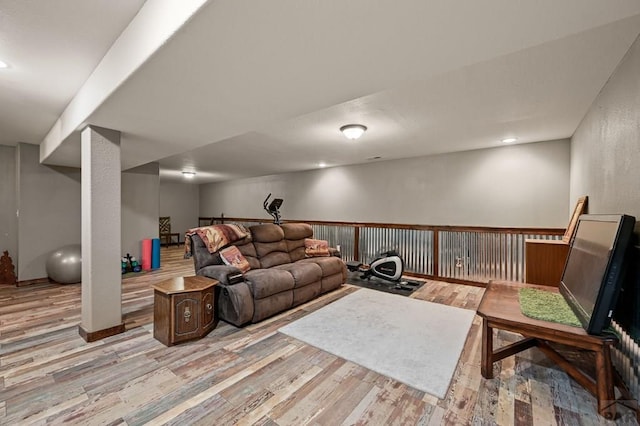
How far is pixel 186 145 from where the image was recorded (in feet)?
11.3

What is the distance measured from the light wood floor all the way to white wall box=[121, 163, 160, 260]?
3.00 meters

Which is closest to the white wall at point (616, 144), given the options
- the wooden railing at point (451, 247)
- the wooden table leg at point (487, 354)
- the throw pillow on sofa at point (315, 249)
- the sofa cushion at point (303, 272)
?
the wooden table leg at point (487, 354)

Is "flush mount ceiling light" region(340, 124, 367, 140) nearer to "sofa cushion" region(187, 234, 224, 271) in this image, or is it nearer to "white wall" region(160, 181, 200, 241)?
"sofa cushion" region(187, 234, 224, 271)

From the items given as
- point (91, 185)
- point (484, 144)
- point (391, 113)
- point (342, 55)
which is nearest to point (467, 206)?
point (484, 144)

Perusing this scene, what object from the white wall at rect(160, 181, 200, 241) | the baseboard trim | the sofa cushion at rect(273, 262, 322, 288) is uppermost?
the white wall at rect(160, 181, 200, 241)

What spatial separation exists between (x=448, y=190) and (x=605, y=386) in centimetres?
390

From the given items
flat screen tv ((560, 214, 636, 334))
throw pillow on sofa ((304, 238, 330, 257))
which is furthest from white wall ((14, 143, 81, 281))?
flat screen tv ((560, 214, 636, 334))

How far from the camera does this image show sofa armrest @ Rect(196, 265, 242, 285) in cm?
308

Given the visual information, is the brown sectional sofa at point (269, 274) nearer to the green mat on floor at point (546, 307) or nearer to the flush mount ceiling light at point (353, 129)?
the flush mount ceiling light at point (353, 129)

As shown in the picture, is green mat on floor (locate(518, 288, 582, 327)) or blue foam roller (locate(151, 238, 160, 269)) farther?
blue foam roller (locate(151, 238, 160, 269))

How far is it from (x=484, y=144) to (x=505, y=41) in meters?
3.58

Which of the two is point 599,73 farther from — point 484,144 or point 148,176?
point 148,176

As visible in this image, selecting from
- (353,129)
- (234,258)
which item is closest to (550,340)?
(353,129)

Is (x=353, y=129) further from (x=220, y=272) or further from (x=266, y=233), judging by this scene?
(x=220, y=272)
